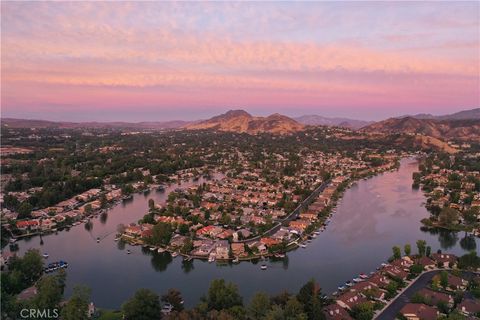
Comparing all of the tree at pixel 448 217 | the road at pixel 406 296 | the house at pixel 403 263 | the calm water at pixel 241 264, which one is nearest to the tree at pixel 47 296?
the calm water at pixel 241 264

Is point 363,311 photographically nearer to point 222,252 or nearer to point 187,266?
point 222,252

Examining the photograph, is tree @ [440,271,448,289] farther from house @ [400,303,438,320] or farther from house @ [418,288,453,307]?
house @ [400,303,438,320]

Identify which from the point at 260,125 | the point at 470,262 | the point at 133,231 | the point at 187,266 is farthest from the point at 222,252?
the point at 260,125

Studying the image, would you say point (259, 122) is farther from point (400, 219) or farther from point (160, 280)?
point (160, 280)

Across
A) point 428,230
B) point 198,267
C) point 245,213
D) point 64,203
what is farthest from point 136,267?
point 428,230

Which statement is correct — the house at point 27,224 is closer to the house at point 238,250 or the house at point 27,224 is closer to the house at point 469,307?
the house at point 238,250

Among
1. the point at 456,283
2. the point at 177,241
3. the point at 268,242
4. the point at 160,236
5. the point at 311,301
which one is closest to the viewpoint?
the point at 311,301

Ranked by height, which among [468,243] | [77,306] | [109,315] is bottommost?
[468,243]

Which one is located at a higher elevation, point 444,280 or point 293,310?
point 293,310
